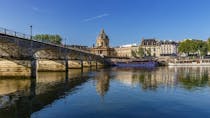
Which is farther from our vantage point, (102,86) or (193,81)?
(193,81)

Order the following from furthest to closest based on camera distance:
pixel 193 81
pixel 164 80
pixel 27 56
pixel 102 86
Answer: pixel 27 56 → pixel 164 80 → pixel 193 81 → pixel 102 86

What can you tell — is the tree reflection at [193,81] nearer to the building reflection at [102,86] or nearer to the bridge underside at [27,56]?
the building reflection at [102,86]

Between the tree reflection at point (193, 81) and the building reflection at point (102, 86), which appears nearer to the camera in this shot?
the building reflection at point (102, 86)

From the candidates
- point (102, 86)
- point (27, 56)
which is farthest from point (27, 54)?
point (102, 86)

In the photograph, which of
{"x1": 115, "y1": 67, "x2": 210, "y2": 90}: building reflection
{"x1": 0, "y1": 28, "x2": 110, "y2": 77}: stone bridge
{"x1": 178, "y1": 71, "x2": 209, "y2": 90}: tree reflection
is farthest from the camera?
{"x1": 0, "y1": 28, "x2": 110, "y2": 77}: stone bridge

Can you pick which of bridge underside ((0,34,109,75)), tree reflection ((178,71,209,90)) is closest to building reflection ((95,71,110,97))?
tree reflection ((178,71,209,90))

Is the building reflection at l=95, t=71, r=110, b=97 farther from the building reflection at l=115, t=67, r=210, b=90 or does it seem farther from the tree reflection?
the tree reflection

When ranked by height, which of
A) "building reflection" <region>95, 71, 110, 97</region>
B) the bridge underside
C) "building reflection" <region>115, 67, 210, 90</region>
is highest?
the bridge underside

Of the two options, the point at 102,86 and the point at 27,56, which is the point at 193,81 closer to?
the point at 102,86

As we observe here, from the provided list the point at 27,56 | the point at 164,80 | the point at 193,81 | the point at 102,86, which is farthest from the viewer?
the point at 27,56

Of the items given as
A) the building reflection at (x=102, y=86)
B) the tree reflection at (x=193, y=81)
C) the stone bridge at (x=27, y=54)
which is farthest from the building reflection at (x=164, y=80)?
the stone bridge at (x=27, y=54)

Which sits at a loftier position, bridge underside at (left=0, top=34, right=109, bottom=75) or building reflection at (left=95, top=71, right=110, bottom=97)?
bridge underside at (left=0, top=34, right=109, bottom=75)

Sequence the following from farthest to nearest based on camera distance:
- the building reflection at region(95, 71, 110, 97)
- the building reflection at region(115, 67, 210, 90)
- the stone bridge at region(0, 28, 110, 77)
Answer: the stone bridge at region(0, 28, 110, 77)
the building reflection at region(115, 67, 210, 90)
the building reflection at region(95, 71, 110, 97)

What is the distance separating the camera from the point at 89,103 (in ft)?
97.6
